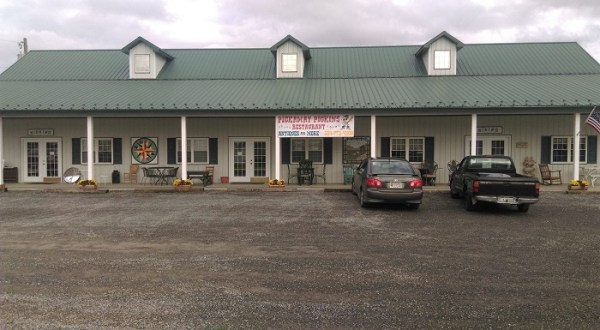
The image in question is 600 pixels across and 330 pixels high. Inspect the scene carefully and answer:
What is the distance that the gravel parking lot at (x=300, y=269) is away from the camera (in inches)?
173

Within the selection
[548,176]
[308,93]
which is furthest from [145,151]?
[548,176]

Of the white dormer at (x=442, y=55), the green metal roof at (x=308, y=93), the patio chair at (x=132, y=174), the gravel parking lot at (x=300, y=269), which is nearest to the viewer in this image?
the gravel parking lot at (x=300, y=269)

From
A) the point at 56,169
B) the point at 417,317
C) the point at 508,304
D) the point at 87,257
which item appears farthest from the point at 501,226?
the point at 56,169

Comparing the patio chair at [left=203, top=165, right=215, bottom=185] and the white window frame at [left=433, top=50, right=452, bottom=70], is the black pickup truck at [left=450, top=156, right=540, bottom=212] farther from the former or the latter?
the patio chair at [left=203, top=165, right=215, bottom=185]

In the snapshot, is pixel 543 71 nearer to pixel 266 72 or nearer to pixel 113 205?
pixel 266 72

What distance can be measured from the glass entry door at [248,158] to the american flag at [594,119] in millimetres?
12878

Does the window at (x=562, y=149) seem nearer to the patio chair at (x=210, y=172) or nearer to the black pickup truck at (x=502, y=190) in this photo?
the black pickup truck at (x=502, y=190)

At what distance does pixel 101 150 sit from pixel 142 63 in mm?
4910

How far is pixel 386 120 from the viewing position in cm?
1905

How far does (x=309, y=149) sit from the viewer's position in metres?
19.2

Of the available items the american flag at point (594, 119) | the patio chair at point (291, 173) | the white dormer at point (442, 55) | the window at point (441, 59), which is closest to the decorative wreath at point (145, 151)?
the patio chair at point (291, 173)

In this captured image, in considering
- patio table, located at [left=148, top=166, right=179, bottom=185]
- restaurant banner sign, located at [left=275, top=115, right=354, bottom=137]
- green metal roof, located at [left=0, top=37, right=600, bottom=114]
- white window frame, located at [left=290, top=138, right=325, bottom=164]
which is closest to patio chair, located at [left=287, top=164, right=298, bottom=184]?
white window frame, located at [left=290, top=138, right=325, bottom=164]

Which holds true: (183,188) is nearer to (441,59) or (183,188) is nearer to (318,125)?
(318,125)

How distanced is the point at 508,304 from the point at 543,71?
19.1 metres
